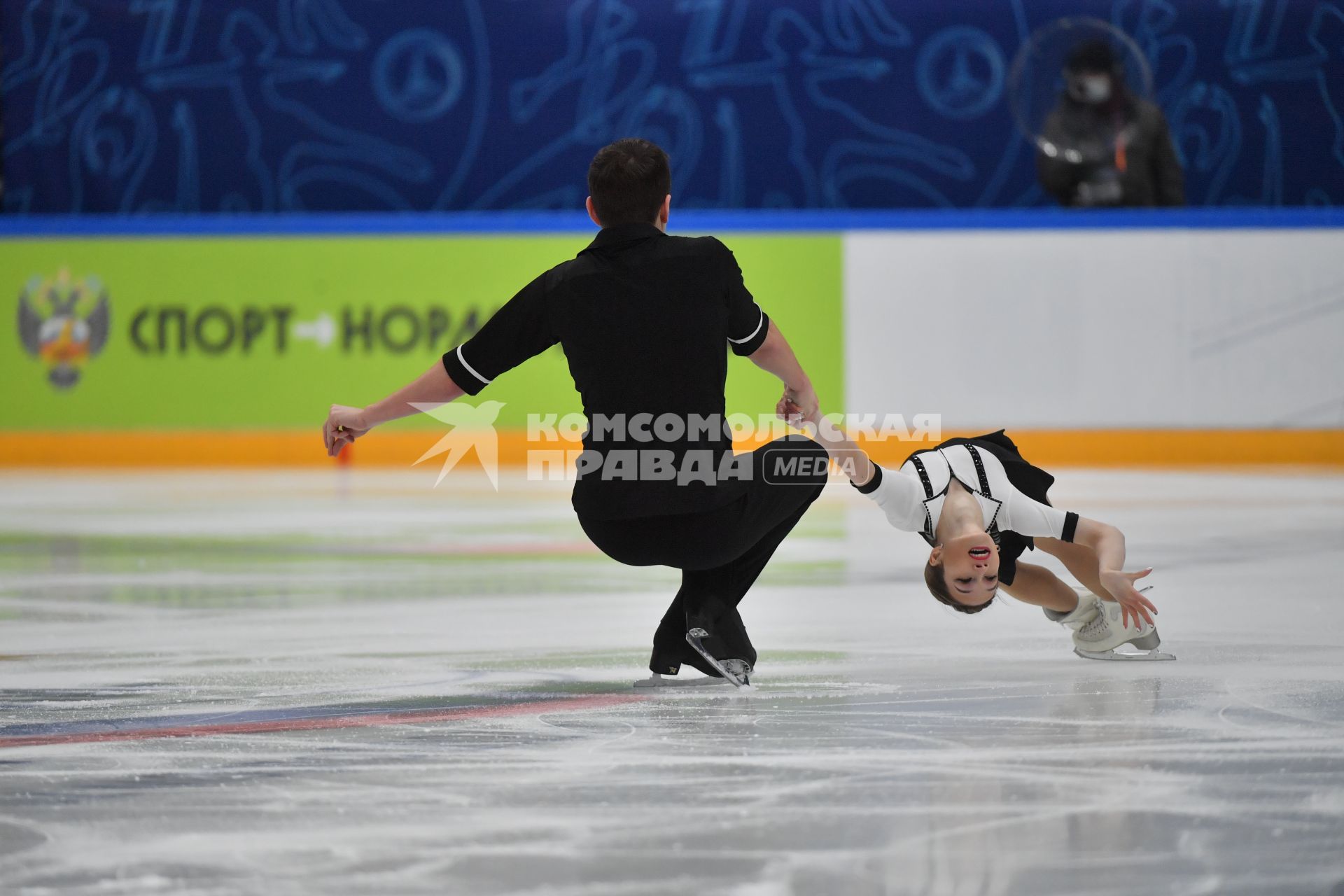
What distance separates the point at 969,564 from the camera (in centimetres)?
249

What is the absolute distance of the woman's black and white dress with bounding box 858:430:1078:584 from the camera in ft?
8.41

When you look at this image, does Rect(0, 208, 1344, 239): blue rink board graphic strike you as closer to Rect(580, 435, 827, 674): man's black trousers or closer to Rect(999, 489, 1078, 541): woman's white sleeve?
Rect(999, 489, 1078, 541): woman's white sleeve

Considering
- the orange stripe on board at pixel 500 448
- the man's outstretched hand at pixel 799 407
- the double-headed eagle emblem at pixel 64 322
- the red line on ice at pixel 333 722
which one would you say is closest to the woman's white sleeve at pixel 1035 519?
the man's outstretched hand at pixel 799 407

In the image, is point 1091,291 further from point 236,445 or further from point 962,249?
point 236,445

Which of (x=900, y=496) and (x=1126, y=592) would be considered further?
(x=900, y=496)

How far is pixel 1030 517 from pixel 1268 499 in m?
3.31

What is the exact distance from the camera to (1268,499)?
220 inches

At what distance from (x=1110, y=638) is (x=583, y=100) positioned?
261 inches

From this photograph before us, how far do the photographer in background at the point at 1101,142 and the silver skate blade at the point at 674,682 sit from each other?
551 cm

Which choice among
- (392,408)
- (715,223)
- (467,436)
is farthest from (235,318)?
(392,408)

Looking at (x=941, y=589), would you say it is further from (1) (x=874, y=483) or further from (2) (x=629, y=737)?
(2) (x=629, y=737)

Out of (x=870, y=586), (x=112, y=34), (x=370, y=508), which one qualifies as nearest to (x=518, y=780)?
(x=870, y=586)

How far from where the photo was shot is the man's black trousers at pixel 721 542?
2352mm

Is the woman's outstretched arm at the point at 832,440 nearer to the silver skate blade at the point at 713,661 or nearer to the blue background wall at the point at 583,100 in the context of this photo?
the silver skate blade at the point at 713,661
